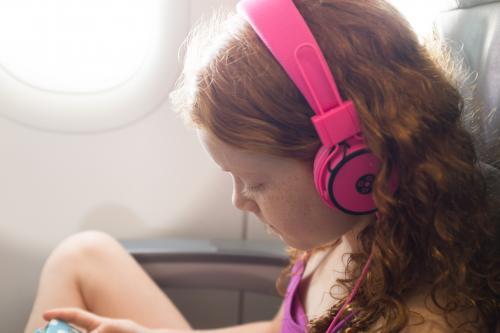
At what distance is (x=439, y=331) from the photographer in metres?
0.70

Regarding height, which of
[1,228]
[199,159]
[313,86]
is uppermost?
[313,86]

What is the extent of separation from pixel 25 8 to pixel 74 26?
0.12m

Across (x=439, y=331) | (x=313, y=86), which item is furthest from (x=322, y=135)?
(x=439, y=331)

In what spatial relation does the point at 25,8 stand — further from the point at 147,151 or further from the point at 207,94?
the point at 207,94

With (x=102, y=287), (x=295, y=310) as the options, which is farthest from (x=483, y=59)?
(x=102, y=287)

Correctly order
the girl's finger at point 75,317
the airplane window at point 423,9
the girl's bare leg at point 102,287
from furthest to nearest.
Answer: the girl's bare leg at point 102,287
the girl's finger at point 75,317
the airplane window at point 423,9

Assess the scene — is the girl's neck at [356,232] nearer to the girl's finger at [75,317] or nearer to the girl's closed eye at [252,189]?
the girl's closed eye at [252,189]

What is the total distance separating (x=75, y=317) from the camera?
107 cm

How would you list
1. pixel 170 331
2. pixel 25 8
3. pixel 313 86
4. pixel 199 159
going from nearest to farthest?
pixel 313 86 → pixel 170 331 → pixel 25 8 → pixel 199 159

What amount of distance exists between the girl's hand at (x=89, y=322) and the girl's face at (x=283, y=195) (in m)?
0.44

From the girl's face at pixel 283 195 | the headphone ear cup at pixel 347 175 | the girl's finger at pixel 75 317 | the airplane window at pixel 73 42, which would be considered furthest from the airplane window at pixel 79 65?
the headphone ear cup at pixel 347 175

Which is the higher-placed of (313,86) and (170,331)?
(313,86)

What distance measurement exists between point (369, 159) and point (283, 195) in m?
0.15

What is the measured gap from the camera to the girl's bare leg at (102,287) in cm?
122
